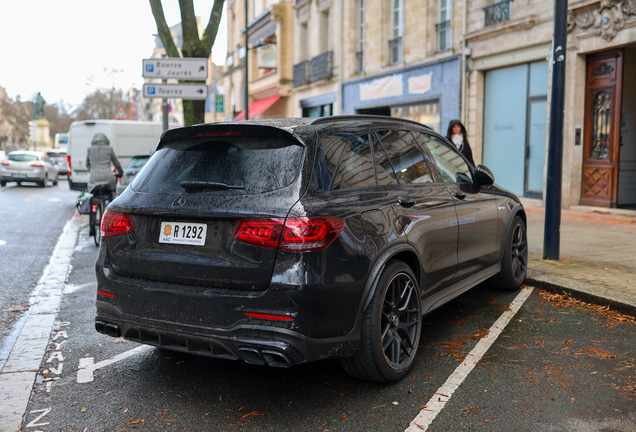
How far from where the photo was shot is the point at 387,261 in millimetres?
3822

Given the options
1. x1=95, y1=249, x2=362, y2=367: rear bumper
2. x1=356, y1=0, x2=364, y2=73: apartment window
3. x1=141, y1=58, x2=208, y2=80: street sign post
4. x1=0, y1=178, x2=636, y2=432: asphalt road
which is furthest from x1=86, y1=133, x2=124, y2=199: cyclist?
x1=356, y1=0, x2=364, y2=73: apartment window

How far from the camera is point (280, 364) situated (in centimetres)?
332

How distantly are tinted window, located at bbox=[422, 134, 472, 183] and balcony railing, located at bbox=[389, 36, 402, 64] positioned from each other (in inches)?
622

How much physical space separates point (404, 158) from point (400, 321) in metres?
1.20

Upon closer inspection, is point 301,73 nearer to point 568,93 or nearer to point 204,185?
point 568,93

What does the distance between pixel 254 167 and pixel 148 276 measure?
0.88 m

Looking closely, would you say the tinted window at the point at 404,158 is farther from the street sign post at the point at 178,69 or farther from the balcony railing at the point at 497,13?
the balcony railing at the point at 497,13

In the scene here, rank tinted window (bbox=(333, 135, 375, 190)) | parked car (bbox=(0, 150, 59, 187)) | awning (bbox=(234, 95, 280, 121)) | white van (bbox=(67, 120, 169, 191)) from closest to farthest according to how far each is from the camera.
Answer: tinted window (bbox=(333, 135, 375, 190)) → white van (bbox=(67, 120, 169, 191)) → parked car (bbox=(0, 150, 59, 187)) → awning (bbox=(234, 95, 280, 121))

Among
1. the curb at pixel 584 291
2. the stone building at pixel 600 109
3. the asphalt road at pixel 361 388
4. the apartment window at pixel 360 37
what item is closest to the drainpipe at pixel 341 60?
the apartment window at pixel 360 37

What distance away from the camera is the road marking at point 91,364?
159 inches

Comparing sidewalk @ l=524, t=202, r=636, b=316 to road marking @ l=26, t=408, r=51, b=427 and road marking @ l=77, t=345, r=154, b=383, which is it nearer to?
road marking @ l=77, t=345, r=154, b=383

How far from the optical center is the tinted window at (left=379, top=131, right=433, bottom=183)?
14.4ft

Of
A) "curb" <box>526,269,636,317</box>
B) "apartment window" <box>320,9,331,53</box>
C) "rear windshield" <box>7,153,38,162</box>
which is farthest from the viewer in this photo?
"rear windshield" <box>7,153,38,162</box>

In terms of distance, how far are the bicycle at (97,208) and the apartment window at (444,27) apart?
37.3 ft
